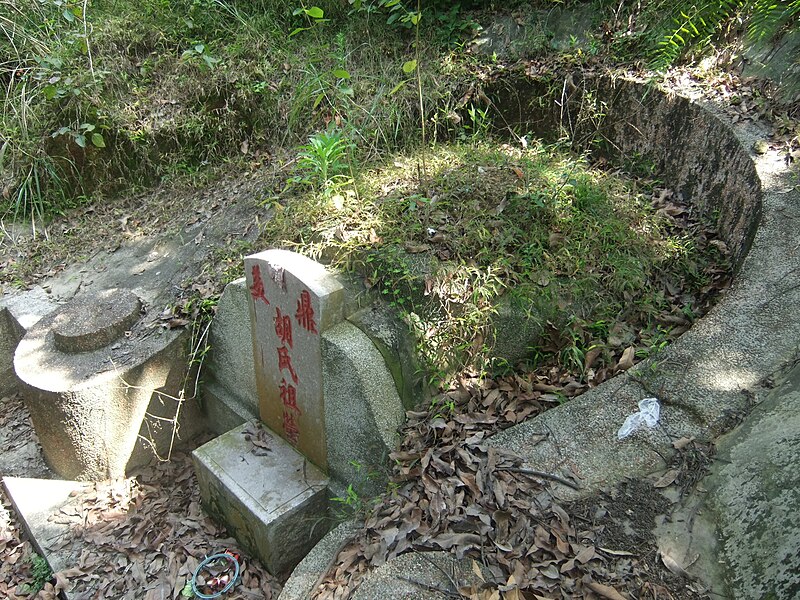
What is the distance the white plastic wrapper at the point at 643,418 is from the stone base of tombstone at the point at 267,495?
191 centimetres

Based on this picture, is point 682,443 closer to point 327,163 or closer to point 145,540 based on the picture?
point 327,163

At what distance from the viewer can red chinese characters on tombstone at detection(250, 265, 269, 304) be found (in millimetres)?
3686

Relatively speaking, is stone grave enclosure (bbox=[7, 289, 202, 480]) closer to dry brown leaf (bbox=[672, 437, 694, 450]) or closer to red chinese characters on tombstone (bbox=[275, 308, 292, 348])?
red chinese characters on tombstone (bbox=[275, 308, 292, 348])

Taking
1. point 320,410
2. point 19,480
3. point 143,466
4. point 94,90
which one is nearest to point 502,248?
point 320,410

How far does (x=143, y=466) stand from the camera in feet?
15.1

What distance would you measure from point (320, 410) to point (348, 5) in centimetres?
523

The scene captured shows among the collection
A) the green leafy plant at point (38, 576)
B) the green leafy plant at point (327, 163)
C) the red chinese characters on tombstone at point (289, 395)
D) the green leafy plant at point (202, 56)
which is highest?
the green leafy plant at point (202, 56)

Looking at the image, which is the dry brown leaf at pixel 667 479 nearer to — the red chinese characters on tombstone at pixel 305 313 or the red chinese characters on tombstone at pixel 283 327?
the red chinese characters on tombstone at pixel 305 313

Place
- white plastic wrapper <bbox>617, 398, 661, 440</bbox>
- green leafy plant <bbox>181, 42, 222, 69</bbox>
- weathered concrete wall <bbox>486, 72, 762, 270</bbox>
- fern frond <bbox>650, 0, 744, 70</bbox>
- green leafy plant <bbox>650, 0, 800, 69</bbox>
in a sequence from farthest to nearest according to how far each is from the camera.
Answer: green leafy plant <bbox>181, 42, 222, 69</bbox> → fern frond <bbox>650, 0, 744, 70</bbox> → green leafy plant <bbox>650, 0, 800, 69</bbox> → weathered concrete wall <bbox>486, 72, 762, 270</bbox> → white plastic wrapper <bbox>617, 398, 661, 440</bbox>

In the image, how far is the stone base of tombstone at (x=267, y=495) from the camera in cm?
360

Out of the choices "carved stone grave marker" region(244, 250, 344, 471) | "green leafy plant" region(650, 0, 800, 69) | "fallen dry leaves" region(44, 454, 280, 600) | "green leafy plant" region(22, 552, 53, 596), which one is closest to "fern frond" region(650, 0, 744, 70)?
"green leafy plant" region(650, 0, 800, 69)

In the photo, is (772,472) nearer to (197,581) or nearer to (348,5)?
(197,581)

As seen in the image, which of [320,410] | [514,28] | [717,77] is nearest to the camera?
[320,410]

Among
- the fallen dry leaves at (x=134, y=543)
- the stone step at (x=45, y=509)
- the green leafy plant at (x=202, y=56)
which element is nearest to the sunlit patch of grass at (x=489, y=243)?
the fallen dry leaves at (x=134, y=543)
